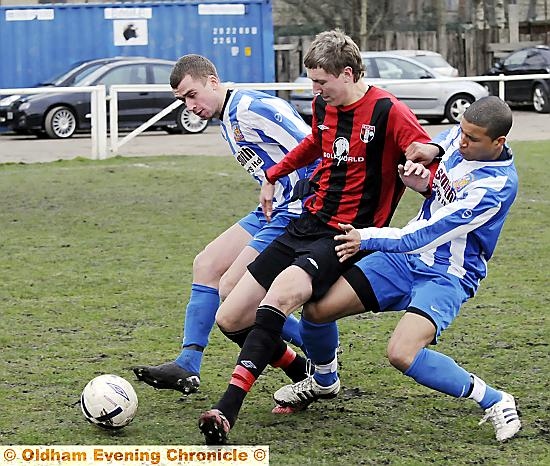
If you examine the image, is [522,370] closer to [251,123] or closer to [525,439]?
[525,439]

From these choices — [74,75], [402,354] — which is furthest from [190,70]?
[74,75]

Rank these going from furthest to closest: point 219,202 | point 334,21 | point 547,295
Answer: point 334,21 < point 219,202 < point 547,295

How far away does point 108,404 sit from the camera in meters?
5.30

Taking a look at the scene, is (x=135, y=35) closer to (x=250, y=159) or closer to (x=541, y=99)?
(x=541, y=99)

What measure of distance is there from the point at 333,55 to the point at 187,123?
1759cm

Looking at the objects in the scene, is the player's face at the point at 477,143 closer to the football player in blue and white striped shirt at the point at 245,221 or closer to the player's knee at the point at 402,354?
the player's knee at the point at 402,354

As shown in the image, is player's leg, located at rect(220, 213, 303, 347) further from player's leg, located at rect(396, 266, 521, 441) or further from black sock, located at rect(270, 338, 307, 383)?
player's leg, located at rect(396, 266, 521, 441)

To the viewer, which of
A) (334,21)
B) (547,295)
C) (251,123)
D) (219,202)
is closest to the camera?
(251,123)

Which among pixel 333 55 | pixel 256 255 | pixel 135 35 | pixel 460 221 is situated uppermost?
pixel 135 35

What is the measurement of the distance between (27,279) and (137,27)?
1808cm

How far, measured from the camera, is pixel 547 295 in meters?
8.29

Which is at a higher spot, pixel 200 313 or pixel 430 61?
pixel 430 61

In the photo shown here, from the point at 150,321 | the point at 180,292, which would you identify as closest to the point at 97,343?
the point at 150,321

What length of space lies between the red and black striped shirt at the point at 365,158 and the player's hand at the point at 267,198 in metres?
0.41
